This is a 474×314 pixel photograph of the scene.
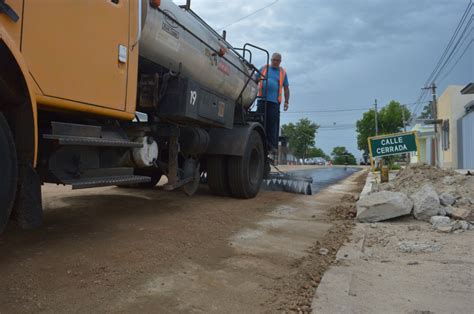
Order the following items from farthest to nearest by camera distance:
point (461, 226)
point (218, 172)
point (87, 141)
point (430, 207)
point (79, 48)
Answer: point (218, 172)
point (430, 207)
point (461, 226)
point (87, 141)
point (79, 48)

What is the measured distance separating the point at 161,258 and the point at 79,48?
1.94 meters

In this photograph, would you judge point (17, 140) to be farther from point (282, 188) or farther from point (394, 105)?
point (394, 105)

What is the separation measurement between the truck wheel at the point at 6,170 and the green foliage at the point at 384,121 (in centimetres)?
5280

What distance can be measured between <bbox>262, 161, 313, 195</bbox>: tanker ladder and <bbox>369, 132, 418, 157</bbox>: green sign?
1.96 m

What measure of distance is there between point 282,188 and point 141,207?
426 cm

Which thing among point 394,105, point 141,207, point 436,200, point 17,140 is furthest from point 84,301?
point 394,105

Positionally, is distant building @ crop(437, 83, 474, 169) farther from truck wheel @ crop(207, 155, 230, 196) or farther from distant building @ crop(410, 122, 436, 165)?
truck wheel @ crop(207, 155, 230, 196)

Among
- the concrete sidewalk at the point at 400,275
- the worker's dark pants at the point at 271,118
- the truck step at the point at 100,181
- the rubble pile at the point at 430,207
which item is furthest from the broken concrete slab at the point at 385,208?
the worker's dark pants at the point at 271,118

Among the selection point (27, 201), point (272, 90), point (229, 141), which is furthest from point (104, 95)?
point (272, 90)

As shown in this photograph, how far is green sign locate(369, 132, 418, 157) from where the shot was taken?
9781 millimetres

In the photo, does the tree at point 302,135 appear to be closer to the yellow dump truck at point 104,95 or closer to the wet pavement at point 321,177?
the wet pavement at point 321,177

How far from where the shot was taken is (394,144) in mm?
9914

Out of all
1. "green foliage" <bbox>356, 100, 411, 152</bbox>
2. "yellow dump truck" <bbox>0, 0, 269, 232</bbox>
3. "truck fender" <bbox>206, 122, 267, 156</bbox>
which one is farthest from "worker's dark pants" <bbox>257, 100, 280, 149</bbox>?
"green foliage" <bbox>356, 100, 411, 152</bbox>

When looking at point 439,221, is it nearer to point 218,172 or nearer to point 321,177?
point 218,172
